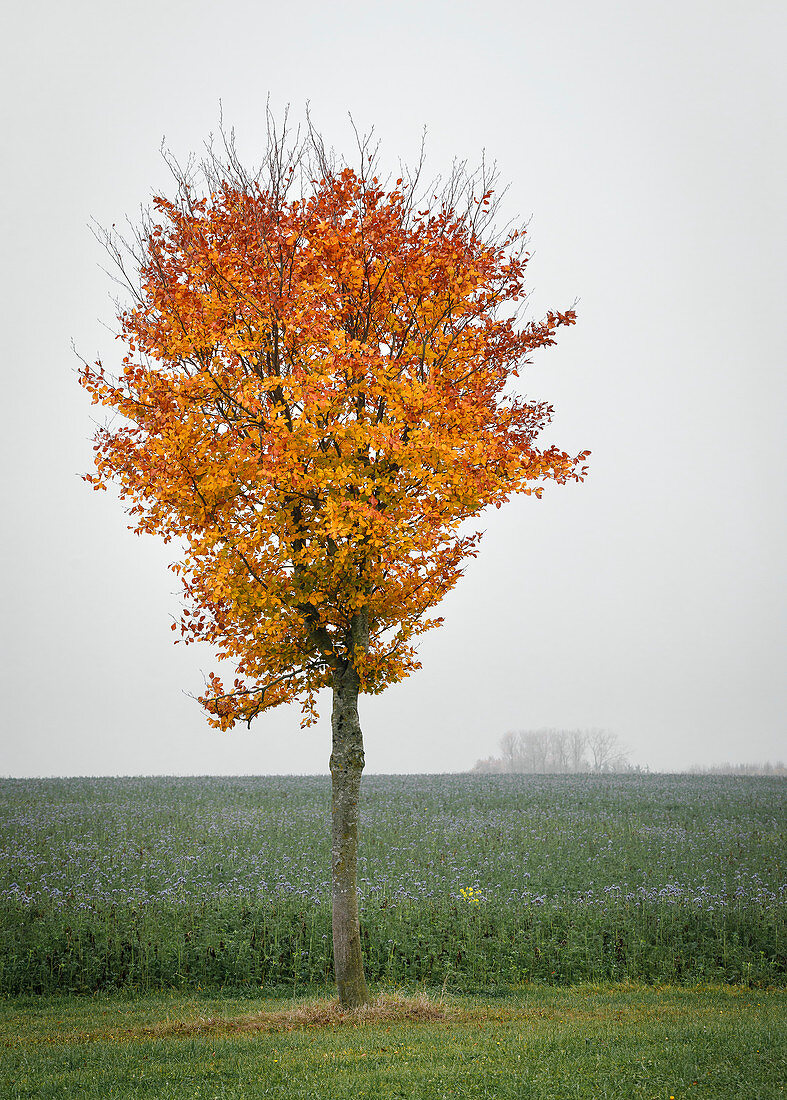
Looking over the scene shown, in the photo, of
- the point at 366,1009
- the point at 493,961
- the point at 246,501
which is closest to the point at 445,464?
the point at 246,501

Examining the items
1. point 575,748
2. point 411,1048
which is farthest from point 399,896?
point 575,748

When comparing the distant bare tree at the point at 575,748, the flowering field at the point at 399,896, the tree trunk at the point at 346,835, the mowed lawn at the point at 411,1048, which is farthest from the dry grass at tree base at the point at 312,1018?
the distant bare tree at the point at 575,748

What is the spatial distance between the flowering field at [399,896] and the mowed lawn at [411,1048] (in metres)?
1.47

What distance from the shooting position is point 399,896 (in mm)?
15109

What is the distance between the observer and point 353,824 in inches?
427

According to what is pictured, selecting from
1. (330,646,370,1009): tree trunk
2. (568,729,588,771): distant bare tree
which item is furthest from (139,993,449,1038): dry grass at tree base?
(568,729,588,771): distant bare tree

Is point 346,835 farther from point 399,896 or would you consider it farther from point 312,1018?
point 399,896

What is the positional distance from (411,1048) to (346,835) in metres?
2.87

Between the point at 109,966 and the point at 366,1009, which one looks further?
the point at 109,966

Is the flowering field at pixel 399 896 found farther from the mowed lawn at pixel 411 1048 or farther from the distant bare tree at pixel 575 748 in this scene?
the distant bare tree at pixel 575 748

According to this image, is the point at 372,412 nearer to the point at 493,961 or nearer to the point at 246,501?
the point at 246,501

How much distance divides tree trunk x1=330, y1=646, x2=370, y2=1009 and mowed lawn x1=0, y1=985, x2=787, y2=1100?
1.59ft

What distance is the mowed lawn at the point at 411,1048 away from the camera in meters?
7.19

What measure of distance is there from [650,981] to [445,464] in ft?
31.3
